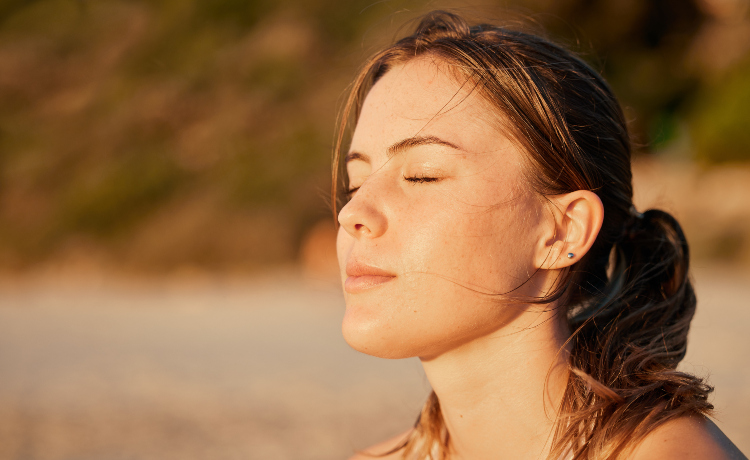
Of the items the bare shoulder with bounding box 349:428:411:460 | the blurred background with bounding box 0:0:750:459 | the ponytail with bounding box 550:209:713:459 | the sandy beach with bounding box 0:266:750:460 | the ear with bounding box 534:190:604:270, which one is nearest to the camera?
the ponytail with bounding box 550:209:713:459

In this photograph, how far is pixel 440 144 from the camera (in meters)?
1.88

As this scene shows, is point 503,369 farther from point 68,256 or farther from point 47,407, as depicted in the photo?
point 68,256

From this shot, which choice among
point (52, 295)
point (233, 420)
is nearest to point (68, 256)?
point (52, 295)

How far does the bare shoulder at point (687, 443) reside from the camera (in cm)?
164

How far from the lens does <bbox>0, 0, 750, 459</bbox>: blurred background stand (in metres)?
6.95

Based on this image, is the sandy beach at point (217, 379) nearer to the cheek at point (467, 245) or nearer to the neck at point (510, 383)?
the neck at point (510, 383)

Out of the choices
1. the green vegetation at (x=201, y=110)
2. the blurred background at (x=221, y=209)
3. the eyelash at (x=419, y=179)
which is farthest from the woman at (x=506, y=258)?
the green vegetation at (x=201, y=110)

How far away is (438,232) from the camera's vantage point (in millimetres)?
1821

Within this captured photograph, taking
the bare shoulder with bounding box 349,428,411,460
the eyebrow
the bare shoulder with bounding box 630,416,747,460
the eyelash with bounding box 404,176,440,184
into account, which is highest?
the eyebrow

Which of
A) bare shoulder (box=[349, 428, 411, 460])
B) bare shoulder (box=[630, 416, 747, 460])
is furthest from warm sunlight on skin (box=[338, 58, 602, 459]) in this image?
bare shoulder (box=[349, 428, 411, 460])

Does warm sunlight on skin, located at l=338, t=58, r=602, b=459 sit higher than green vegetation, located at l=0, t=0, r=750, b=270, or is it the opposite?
green vegetation, located at l=0, t=0, r=750, b=270

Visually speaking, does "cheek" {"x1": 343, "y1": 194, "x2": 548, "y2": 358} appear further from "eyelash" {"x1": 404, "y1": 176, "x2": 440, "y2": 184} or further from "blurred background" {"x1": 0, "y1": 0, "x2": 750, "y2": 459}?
"blurred background" {"x1": 0, "y1": 0, "x2": 750, "y2": 459}

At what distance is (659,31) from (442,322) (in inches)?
1004

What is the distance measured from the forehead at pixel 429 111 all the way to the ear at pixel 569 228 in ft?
1.01
